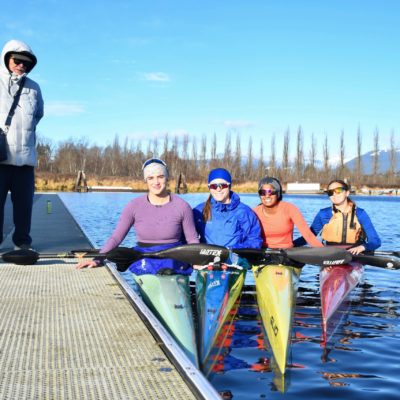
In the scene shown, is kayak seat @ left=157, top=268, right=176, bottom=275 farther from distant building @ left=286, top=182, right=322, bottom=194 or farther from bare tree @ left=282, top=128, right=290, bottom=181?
bare tree @ left=282, top=128, right=290, bottom=181

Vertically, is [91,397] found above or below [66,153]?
below

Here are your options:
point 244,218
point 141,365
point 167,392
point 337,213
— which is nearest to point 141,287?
point 244,218

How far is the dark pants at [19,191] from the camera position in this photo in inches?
284

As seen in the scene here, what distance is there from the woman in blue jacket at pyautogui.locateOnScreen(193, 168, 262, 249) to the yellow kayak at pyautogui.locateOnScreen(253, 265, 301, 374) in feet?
1.46

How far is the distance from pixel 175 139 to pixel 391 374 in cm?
10357

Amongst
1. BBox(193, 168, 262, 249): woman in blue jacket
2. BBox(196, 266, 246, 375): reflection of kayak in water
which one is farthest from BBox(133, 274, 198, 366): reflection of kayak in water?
A: BBox(193, 168, 262, 249): woman in blue jacket

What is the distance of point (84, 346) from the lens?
3883 millimetres

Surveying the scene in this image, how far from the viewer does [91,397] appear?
2.99 m

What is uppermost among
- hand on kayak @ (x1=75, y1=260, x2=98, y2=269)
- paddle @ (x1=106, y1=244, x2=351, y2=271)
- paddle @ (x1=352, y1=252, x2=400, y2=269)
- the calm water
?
paddle @ (x1=106, y1=244, x2=351, y2=271)

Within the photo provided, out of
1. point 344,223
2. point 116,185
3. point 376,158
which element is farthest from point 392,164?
point 344,223

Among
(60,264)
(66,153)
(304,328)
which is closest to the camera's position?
(304,328)

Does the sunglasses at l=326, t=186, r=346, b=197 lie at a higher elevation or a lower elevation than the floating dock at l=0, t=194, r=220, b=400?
higher

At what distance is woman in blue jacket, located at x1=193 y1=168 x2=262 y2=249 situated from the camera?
678cm

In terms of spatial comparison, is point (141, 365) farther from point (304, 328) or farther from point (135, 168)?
point (135, 168)
